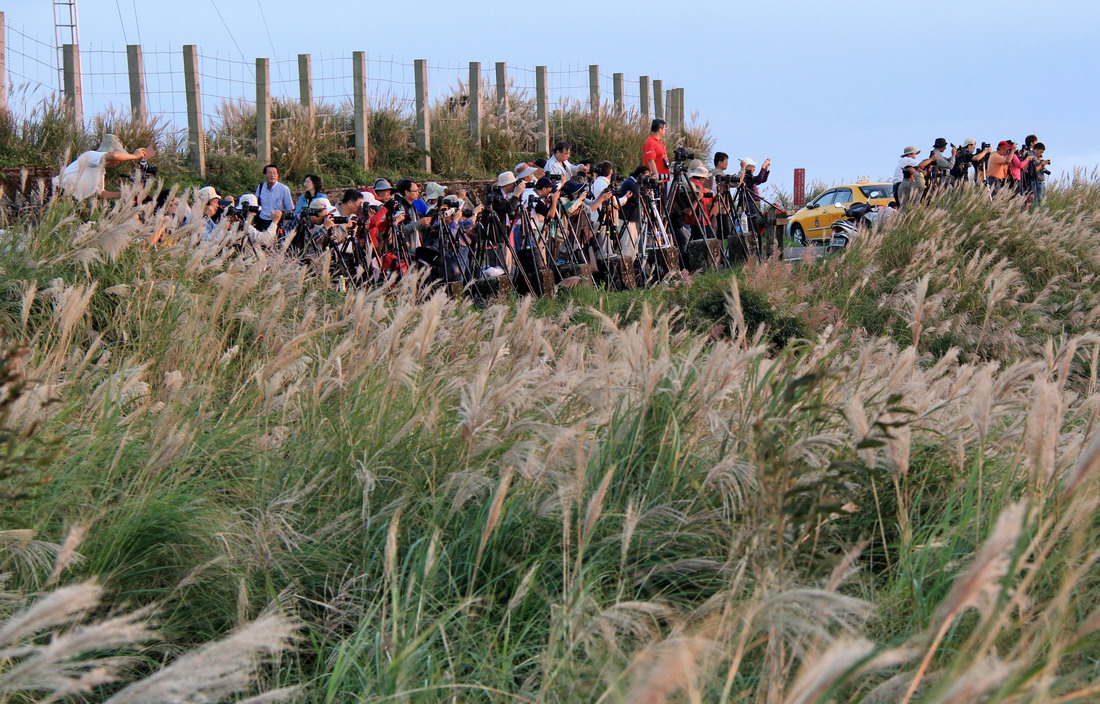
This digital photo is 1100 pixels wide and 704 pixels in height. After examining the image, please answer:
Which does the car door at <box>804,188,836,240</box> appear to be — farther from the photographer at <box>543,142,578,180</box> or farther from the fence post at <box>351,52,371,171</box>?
the photographer at <box>543,142,578,180</box>

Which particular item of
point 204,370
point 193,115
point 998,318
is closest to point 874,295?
point 998,318

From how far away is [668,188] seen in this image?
45.0 feet

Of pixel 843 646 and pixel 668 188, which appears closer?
pixel 843 646

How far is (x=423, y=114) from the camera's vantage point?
888 inches

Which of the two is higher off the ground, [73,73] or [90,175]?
[73,73]

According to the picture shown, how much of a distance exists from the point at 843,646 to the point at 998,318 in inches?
457

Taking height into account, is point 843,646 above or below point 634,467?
above

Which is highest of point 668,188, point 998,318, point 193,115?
point 193,115

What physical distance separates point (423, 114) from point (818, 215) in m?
8.66

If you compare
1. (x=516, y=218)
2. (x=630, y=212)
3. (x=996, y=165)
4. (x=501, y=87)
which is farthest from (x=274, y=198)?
(x=501, y=87)

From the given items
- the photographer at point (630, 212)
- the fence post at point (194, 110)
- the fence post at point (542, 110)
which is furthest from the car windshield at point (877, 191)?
the fence post at point (194, 110)

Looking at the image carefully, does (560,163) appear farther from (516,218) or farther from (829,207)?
(829,207)

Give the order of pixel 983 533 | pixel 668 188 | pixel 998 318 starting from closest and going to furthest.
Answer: pixel 983 533 → pixel 998 318 → pixel 668 188

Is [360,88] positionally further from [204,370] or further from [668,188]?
[204,370]
